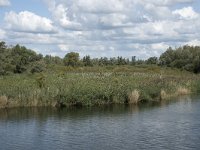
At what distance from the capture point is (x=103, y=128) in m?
28.0

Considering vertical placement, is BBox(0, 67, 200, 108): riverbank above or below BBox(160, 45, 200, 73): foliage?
below

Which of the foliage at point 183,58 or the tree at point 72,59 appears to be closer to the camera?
the foliage at point 183,58

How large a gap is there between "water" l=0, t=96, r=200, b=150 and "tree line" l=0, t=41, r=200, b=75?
2569 centimetres

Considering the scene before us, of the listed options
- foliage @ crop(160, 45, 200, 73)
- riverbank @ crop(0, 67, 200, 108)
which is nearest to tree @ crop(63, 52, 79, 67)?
foliage @ crop(160, 45, 200, 73)

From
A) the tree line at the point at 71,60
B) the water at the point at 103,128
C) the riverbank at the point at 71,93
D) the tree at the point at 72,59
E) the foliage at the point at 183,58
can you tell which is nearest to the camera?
the water at the point at 103,128

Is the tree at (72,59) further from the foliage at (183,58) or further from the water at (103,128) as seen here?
the water at (103,128)

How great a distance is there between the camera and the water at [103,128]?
2345 centimetres

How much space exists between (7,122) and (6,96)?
18.9ft

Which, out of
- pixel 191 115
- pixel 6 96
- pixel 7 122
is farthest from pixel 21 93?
pixel 191 115

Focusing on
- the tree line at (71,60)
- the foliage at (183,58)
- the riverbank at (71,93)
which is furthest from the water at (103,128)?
Result: the foliage at (183,58)

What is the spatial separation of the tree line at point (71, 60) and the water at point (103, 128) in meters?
25.7

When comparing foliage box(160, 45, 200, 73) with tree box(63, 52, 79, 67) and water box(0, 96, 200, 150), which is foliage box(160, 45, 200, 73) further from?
water box(0, 96, 200, 150)

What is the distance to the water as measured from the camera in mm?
23453

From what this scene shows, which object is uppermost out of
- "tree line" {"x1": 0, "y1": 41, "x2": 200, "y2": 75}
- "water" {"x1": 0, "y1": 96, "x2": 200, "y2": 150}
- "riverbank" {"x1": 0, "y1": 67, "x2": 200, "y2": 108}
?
"tree line" {"x1": 0, "y1": 41, "x2": 200, "y2": 75}
